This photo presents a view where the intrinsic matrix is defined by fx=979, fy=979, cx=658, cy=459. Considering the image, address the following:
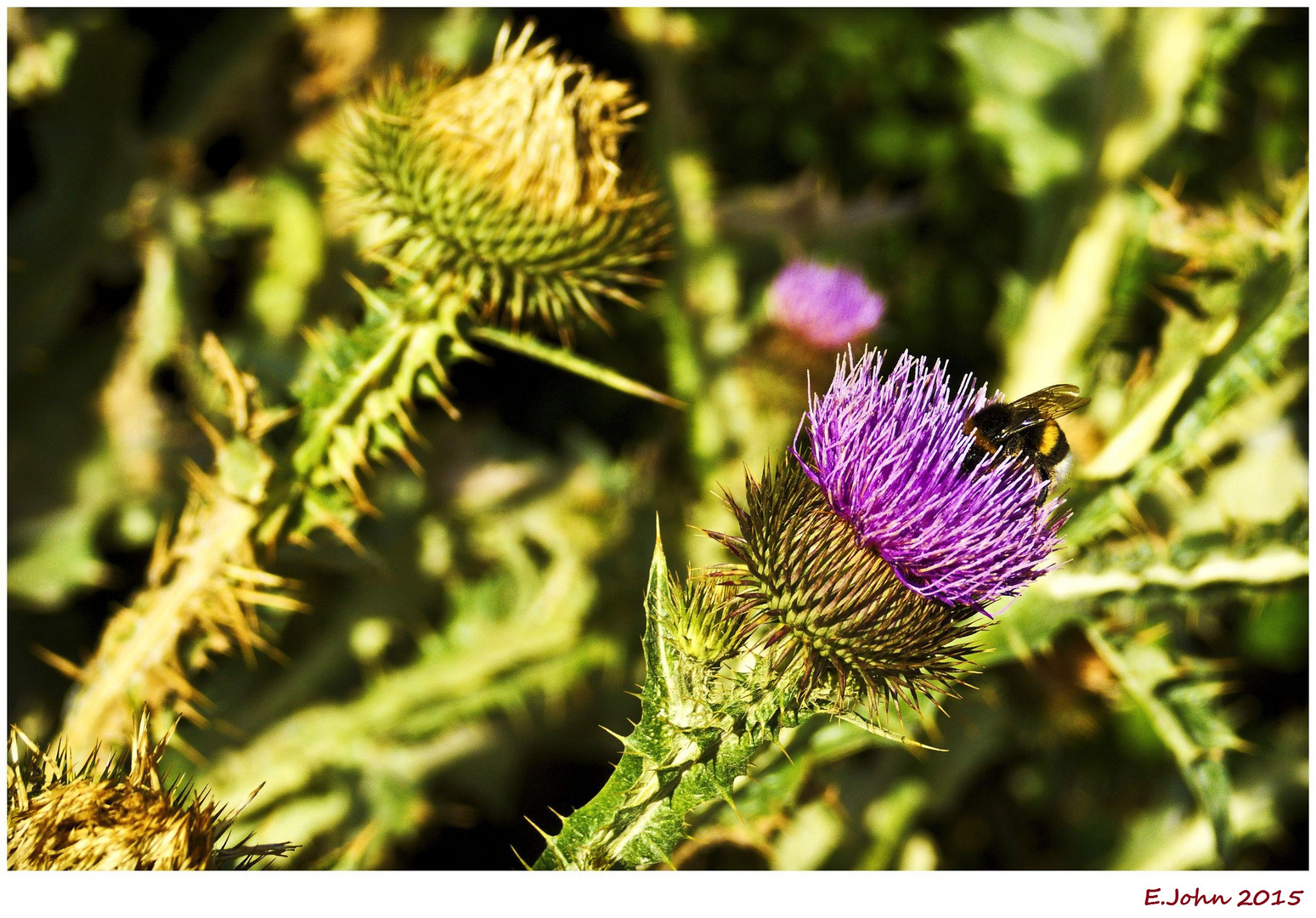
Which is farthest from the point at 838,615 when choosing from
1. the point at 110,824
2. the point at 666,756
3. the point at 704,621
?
the point at 110,824

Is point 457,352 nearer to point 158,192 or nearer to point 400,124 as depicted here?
point 400,124

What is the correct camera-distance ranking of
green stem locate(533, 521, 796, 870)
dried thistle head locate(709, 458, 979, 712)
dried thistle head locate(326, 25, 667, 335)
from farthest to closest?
dried thistle head locate(326, 25, 667, 335) → dried thistle head locate(709, 458, 979, 712) → green stem locate(533, 521, 796, 870)

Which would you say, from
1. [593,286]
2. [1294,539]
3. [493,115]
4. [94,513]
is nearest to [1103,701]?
[1294,539]

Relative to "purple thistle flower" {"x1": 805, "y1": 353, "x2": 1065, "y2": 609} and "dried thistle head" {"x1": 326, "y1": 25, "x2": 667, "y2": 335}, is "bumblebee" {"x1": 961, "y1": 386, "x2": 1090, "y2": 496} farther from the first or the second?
"dried thistle head" {"x1": 326, "y1": 25, "x2": 667, "y2": 335}

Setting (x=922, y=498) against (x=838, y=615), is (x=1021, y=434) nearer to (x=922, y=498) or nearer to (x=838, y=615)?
(x=922, y=498)

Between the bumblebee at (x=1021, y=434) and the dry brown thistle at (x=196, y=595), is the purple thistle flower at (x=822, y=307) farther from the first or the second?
the dry brown thistle at (x=196, y=595)

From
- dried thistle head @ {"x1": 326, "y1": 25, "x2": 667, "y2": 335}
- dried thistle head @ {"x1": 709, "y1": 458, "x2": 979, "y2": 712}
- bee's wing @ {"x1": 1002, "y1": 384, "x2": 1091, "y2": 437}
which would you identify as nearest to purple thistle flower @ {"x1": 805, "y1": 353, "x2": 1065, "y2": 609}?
dried thistle head @ {"x1": 709, "y1": 458, "x2": 979, "y2": 712}
